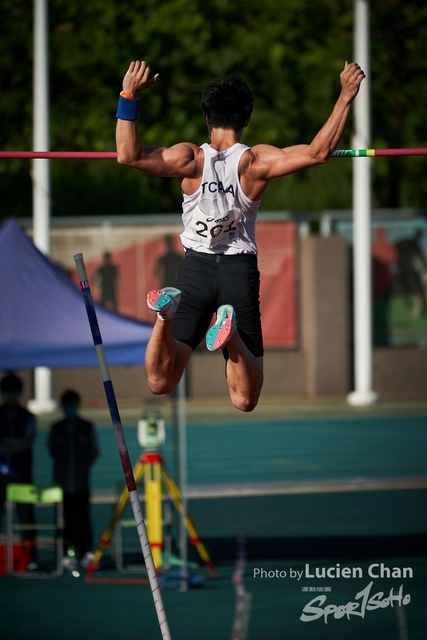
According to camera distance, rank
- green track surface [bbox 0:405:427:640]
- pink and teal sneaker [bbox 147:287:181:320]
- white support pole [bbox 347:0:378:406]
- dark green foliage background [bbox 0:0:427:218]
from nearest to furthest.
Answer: pink and teal sneaker [bbox 147:287:181:320] < green track surface [bbox 0:405:427:640] < white support pole [bbox 347:0:378:406] < dark green foliage background [bbox 0:0:427:218]

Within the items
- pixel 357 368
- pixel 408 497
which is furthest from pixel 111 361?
pixel 357 368

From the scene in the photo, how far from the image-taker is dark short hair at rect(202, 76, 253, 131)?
18.6 ft

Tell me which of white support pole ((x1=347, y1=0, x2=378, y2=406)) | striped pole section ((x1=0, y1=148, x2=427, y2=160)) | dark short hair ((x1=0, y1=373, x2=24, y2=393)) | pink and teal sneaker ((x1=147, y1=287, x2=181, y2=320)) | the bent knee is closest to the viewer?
pink and teal sneaker ((x1=147, y1=287, x2=181, y2=320))

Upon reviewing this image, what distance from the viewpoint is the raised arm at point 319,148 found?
5324 millimetres

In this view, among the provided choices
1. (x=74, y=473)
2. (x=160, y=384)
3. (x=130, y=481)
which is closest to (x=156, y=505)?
(x=74, y=473)

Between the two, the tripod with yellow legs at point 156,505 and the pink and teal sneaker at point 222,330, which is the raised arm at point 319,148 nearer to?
the pink and teal sneaker at point 222,330

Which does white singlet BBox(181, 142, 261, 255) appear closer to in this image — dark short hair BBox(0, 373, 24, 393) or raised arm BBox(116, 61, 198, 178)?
raised arm BBox(116, 61, 198, 178)

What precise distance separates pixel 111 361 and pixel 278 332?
13.9m

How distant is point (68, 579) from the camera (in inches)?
400

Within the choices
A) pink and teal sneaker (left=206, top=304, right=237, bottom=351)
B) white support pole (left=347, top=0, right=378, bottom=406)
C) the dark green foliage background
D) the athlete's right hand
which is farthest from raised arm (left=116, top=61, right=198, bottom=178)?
the dark green foliage background

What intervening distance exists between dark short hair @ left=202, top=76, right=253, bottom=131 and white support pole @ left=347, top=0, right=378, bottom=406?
48.0 ft

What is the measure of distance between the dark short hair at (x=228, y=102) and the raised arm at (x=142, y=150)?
0.20 m

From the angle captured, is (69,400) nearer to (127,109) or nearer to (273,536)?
(273,536)

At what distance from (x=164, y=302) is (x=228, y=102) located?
3.45 ft
